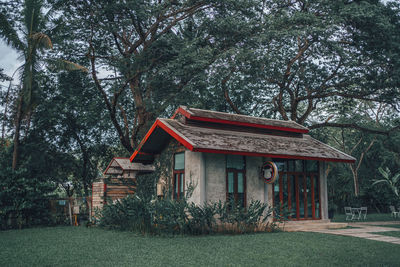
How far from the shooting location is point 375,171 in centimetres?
2973

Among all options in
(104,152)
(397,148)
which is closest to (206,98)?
(104,152)

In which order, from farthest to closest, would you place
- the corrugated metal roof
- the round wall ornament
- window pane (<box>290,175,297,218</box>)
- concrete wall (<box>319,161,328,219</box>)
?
concrete wall (<box>319,161,328,219</box>) → window pane (<box>290,175,297,218</box>) → the round wall ornament → the corrugated metal roof

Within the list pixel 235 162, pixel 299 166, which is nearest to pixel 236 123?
pixel 235 162

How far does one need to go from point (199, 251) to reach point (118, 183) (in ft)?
28.2

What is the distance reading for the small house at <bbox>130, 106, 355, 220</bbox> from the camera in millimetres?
13164

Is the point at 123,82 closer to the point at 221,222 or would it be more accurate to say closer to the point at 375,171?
the point at 221,222

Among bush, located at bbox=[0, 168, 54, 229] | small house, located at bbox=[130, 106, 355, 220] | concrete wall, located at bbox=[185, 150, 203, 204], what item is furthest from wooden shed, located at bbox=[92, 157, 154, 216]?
concrete wall, located at bbox=[185, 150, 203, 204]

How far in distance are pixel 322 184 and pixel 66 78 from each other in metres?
15.8

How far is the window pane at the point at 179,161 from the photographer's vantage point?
14.5 m

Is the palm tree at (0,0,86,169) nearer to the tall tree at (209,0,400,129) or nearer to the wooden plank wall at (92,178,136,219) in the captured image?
the wooden plank wall at (92,178,136,219)

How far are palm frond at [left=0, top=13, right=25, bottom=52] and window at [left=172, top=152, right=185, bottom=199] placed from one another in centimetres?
904

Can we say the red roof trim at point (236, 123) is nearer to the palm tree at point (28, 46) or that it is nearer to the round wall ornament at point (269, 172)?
the round wall ornament at point (269, 172)

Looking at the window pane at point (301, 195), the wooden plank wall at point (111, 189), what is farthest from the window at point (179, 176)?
the window pane at point (301, 195)

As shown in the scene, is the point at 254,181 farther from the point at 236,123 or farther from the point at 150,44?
the point at 150,44
